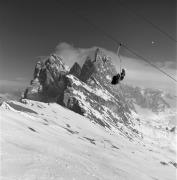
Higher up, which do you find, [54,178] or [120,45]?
[120,45]

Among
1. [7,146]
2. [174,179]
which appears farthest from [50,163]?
[174,179]

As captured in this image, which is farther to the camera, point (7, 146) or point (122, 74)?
point (7, 146)

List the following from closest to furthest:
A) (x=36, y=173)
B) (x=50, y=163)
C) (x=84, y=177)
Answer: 1. (x=36, y=173)
2. (x=84, y=177)
3. (x=50, y=163)

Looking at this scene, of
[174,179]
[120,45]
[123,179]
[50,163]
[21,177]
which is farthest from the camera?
[174,179]

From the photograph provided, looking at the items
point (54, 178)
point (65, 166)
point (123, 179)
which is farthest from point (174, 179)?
point (54, 178)

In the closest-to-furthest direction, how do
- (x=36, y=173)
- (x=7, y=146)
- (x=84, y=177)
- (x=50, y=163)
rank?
(x=36, y=173) → (x=84, y=177) → (x=50, y=163) → (x=7, y=146)

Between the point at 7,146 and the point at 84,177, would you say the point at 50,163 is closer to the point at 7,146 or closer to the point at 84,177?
the point at 84,177

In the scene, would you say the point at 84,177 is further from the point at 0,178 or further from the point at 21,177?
the point at 0,178

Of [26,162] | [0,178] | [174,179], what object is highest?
[174,179]

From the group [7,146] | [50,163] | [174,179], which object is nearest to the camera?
[50,163]
